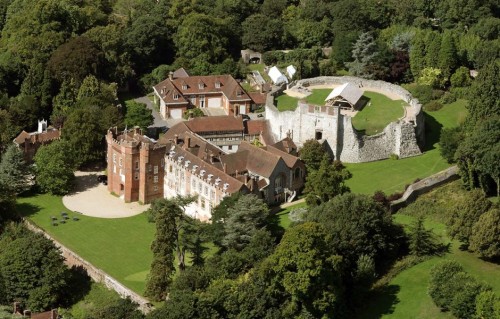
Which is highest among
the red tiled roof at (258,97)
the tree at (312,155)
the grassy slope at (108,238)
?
the red tiled roof at (258,97)

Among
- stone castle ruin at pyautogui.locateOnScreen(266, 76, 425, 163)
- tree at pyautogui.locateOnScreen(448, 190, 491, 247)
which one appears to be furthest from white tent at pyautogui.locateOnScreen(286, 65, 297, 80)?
tree at pyautogui.locateOnScreen(448, 190, 491, 247)

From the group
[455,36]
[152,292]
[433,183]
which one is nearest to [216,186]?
[152,292]

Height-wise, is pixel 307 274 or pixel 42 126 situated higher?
pixel 42 126

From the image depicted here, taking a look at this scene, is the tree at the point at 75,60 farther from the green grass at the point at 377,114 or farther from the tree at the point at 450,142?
the tree at the point at 450,142

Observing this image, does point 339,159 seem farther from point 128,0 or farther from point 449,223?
point 128,0

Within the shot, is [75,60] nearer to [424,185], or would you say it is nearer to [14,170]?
[14,170]

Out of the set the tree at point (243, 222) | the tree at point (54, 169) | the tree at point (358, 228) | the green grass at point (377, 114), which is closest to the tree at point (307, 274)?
the tree at point (358, 228)

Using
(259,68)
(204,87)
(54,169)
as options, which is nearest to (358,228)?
(54,169)
